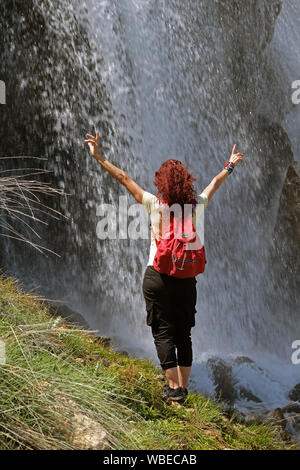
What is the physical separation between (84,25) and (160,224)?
5228 millimetres

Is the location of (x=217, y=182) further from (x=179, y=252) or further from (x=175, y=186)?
(x=179, y=252)

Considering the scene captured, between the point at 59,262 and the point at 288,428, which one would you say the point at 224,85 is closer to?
the point at 59,262

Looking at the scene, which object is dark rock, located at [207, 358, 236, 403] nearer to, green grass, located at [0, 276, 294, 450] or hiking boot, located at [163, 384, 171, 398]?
green grass, located at [0, 276, 294, 450]

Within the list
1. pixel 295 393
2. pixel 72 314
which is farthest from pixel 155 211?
pixel 295 393

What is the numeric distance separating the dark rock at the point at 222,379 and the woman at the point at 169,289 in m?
3.01

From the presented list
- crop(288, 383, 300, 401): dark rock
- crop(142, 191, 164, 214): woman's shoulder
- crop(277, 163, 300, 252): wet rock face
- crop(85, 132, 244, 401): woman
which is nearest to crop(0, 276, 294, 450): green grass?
crop(85, 132, 244, 401): woman

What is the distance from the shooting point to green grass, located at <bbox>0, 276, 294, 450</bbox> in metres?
3.19

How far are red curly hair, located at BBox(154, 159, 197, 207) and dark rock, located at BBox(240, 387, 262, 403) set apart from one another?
157 inches

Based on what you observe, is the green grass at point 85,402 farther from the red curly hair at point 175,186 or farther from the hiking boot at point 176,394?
the red curly hair at point 175,186

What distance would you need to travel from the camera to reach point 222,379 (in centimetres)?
749

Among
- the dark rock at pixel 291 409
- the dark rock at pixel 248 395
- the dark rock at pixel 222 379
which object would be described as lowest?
the dark rock at pixel 291 409

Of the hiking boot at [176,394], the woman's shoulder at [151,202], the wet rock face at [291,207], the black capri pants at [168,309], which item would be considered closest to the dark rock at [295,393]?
the wet rock face at [291,207]

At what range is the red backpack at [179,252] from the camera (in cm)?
405
